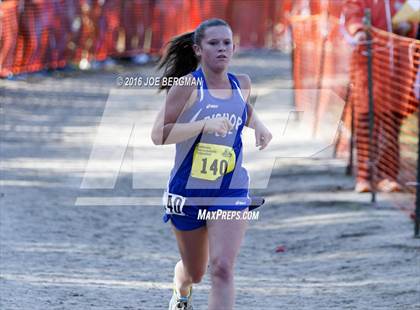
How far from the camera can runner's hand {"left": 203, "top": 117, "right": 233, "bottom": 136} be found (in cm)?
569

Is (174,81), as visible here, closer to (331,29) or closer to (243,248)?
(243,248)

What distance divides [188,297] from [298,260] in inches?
114

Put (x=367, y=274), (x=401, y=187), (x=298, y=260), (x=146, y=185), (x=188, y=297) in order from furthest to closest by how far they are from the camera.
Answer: (x=146, y=185), (x=401, y=187), (x=298, y=260), (x=367, y=274), (x=188, y=297)

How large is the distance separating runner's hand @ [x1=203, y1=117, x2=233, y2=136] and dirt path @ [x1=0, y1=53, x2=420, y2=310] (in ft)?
6.73

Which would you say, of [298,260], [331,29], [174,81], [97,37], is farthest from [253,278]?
[97,37]

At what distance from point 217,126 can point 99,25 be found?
20498mm

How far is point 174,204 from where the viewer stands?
19.5ft

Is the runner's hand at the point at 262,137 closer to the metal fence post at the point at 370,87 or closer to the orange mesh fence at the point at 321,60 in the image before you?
the metal fence post at the point at 370,87

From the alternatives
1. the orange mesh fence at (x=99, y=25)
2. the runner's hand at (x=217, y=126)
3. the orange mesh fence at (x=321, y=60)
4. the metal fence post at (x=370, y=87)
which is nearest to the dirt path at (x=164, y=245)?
the metal fence post at (x=370, y=87)

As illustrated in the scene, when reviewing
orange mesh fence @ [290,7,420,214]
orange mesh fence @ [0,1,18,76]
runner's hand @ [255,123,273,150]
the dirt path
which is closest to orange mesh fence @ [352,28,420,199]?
orange mesh fence @ [290,7,420,214]

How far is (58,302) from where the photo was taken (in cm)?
738

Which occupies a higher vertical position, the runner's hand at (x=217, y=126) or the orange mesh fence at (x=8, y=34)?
the runner's hand at (x=217, y=126)

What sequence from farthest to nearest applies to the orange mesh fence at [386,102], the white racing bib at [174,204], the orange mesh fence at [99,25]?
the orange mesh fence at [99,25] < the orange mesh fence at [386,102] < the white racing bib at [174,204]

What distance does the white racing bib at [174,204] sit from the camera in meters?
5.93
